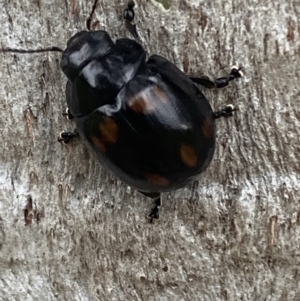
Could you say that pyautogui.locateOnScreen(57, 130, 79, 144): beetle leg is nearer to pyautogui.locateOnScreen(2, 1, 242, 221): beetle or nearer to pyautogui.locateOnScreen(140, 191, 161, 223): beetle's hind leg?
pyautogui.locateOnScreen(2, 1, 242, 221): beetle

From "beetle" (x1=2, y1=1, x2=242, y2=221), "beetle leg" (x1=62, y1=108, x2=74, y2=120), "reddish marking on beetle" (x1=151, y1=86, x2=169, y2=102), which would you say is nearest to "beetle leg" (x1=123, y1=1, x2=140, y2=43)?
"beetle" (x1=2, y1=1, x2=242, y2=221)

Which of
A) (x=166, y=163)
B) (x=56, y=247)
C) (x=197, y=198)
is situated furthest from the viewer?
(x=56, y=247)

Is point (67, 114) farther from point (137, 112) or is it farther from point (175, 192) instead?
point (175, 192)

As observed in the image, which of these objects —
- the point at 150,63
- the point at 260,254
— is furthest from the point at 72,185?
the point at 260,254

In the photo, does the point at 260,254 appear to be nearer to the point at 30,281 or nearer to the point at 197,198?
the point at 197,198

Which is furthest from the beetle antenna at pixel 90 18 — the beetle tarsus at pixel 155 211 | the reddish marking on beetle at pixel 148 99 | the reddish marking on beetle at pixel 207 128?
the beetle tarsus at pixel 155 211

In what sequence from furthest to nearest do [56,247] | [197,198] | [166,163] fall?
[56,247], [197,198], [166,163]
